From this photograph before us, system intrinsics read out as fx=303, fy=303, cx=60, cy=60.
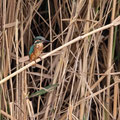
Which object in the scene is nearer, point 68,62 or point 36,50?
point 36,50

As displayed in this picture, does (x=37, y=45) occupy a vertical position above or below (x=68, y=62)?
above

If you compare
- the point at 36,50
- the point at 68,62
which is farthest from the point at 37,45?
the point at 68,62

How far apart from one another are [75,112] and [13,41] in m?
0.62

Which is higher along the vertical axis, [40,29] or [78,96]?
[40,29]

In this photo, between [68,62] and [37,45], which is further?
[68,62]

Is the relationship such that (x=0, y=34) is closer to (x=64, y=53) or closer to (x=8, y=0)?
(x=8, y=0)

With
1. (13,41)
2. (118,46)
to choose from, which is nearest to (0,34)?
(13,41)

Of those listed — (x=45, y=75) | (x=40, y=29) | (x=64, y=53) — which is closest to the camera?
(x=64, y=53)

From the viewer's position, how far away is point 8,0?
189 cm

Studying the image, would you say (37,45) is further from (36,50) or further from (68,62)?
(68,62)

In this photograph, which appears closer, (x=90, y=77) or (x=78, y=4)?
(x=78, y=4)

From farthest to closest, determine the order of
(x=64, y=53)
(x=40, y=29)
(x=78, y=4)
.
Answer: (x=40, y=29) → (x=64, y=53) → (x=78, y=4)

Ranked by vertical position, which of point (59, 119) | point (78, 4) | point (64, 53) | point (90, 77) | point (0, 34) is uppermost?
point (78, 4)

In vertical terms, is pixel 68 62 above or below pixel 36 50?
below
